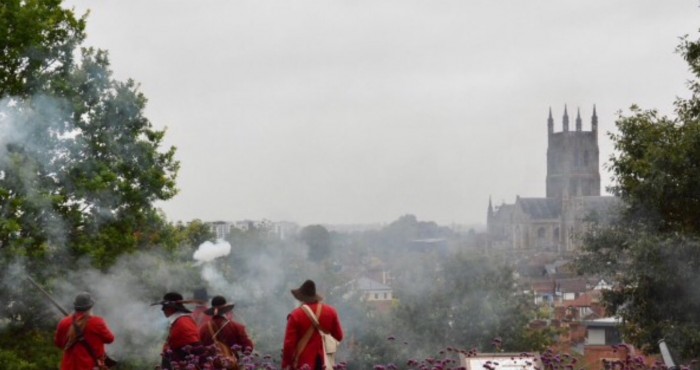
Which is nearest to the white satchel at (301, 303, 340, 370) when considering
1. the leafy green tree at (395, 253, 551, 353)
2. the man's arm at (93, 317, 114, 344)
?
the man's arm at (93, 317, 114, 344)

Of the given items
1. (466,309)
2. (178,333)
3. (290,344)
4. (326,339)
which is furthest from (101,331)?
(466,309)

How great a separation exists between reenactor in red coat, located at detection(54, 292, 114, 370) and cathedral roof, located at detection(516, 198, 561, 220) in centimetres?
18498

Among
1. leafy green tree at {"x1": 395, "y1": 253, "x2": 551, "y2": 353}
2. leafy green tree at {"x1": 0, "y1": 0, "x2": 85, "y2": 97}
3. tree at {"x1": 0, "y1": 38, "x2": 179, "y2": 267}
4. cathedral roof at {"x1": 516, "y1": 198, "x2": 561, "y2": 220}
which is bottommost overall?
leafy green tree at {"x1": 395, "y1": 253, "x2": 551, "y2": 353}

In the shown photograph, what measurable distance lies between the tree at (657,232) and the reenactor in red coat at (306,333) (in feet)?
33.4

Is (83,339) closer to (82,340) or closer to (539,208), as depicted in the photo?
(82,340)

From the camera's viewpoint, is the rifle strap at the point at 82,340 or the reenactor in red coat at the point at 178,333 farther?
the reenactor in red coat at the point at 178,333

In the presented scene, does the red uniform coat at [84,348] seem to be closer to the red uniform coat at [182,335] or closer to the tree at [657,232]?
the red uniform coat at [182,335]

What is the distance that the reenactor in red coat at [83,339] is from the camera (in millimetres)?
Result: 11172

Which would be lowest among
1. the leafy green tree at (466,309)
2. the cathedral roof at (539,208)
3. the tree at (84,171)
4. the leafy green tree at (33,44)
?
the leafy green tree at (466,309)

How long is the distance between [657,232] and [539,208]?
177 metres

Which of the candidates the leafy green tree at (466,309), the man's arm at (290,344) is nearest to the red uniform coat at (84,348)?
the man's arm at (290,344)

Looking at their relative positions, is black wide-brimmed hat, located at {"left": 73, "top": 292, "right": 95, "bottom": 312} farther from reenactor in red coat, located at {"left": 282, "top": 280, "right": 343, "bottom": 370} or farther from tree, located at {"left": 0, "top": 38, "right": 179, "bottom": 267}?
tree, located at {"left": 0, "top": 38, "right": 179, "bottom": 267}

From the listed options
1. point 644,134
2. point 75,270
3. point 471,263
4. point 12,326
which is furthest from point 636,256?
point 471,263

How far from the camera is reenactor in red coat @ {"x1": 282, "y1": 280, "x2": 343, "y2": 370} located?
1111 cm
